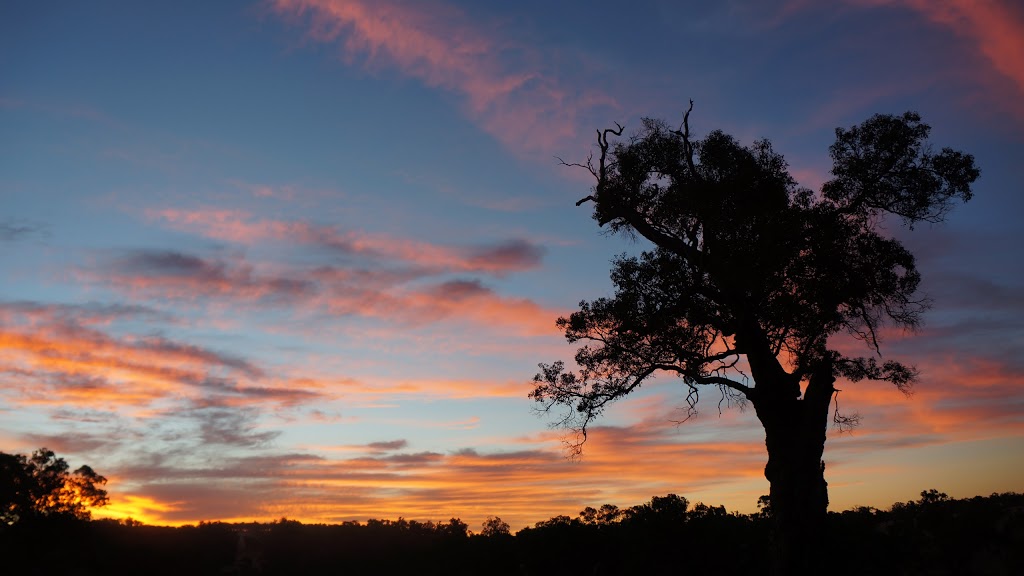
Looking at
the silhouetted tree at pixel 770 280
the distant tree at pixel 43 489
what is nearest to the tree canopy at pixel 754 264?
the silhouetted tree at pixel 770 280

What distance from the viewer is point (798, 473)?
22.6m

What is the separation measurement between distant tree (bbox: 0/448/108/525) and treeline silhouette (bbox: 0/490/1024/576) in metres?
0.64

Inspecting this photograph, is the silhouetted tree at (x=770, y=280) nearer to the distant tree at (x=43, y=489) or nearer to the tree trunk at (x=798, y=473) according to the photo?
the tree trunk at (x=798, y=473)

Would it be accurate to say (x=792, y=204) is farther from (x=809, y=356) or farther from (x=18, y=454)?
(x=18, y=454)

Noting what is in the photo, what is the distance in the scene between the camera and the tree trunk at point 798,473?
22031mm

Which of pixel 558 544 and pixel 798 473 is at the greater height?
pixel 798 473

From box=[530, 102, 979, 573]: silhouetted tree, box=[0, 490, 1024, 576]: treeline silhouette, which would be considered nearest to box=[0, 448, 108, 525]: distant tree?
box=[0, 490, 1024, 576]: treeline silhouette

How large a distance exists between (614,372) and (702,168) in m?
8.64

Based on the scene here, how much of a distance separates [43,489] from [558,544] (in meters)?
30.2

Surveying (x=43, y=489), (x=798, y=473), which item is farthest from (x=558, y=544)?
(x=43, y=489)

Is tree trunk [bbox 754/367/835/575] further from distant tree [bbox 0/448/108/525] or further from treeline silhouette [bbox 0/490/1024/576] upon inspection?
distant tree [bbox 0/448/108/525]

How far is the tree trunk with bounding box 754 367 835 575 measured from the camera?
22.0 m

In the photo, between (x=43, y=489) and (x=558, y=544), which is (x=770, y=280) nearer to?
(x=558, y=544)

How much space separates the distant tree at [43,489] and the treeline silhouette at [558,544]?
0.64 meters
